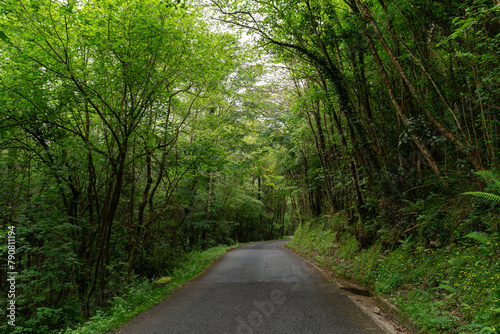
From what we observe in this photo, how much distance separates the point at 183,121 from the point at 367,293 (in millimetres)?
6449

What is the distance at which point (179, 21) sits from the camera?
21.1 feet

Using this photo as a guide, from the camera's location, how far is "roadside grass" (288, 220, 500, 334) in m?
3.20

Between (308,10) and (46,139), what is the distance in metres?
7.71

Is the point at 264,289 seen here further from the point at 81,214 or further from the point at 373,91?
the point at 373,91

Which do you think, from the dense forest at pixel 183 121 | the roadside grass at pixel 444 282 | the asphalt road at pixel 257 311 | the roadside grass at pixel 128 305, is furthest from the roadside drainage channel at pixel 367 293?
the roadside grass at pixel 128 305

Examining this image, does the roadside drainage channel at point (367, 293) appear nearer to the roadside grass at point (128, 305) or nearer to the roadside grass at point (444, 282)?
the roadside grass at point (444, 282)

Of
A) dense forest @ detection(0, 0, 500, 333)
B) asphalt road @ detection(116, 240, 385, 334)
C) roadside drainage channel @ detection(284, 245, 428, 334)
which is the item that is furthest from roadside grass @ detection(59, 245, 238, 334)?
roadside drainage channel @ detection(284, 245, 428, 334)

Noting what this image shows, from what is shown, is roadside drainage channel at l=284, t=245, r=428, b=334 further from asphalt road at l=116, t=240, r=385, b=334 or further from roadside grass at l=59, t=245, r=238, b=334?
roadside grass at l=59, t=245, r=238, b=334

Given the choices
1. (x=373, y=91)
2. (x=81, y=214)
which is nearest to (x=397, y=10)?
(x=373, y=91)

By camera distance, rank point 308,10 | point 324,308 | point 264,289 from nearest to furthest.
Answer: point 324,308
point 264,289
point 308,10

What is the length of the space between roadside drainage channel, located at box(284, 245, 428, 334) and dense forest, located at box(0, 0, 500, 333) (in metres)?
1.26

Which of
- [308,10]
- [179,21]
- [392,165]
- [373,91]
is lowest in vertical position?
[392,165]

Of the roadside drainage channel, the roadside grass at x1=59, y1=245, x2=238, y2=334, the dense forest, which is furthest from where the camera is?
the dense forest

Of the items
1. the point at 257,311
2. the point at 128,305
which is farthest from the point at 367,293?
the point at 128,305
